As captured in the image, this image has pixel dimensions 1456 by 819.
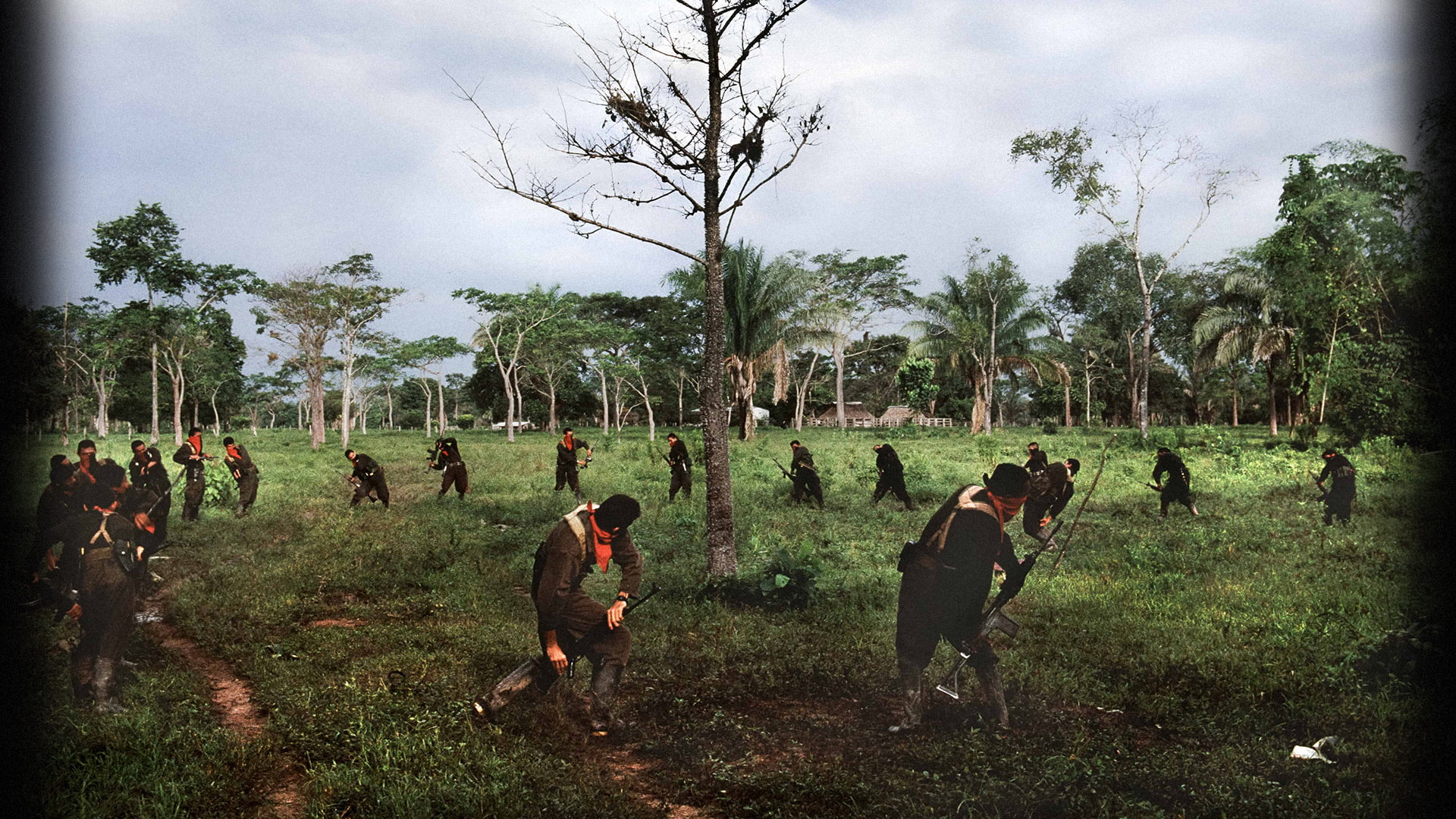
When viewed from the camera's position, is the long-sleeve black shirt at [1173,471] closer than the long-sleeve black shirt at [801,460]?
Yes

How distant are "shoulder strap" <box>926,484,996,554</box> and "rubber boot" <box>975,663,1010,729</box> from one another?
3.29ft

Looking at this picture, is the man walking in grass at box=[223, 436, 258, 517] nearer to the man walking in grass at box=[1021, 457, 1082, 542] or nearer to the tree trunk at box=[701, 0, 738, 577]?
the tree trunk at box=[701, 0, 738, 577]

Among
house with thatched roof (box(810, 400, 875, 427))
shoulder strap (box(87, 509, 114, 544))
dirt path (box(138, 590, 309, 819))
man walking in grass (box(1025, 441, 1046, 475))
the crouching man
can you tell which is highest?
house with thatched roof (box(810, 400, 875, 427))

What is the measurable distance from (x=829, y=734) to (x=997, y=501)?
2.24m

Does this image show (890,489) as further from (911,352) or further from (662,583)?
(662,583)

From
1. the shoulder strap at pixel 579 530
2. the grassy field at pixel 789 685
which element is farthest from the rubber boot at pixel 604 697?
the shoulder strap at pixel 579 530

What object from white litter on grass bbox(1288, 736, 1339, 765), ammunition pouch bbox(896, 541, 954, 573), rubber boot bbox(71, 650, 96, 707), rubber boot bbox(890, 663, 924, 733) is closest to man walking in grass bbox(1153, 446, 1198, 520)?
white litter on grass bbox(1288, 736, 1339, 765)

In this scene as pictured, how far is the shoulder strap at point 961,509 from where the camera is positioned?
5.48m

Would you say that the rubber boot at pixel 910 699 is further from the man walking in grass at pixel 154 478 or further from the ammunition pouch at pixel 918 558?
the man walking in grass at pixel 154 478

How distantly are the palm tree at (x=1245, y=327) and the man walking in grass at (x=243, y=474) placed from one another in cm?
2787

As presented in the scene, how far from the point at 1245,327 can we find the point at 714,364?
23334 millimetres

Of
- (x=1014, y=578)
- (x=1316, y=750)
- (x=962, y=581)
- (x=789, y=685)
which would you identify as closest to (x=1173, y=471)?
(x=1316, y=750)

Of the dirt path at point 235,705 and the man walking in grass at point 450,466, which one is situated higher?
the man walking in grass at point 450,466

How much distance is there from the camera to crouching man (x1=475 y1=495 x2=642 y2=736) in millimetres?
5512
